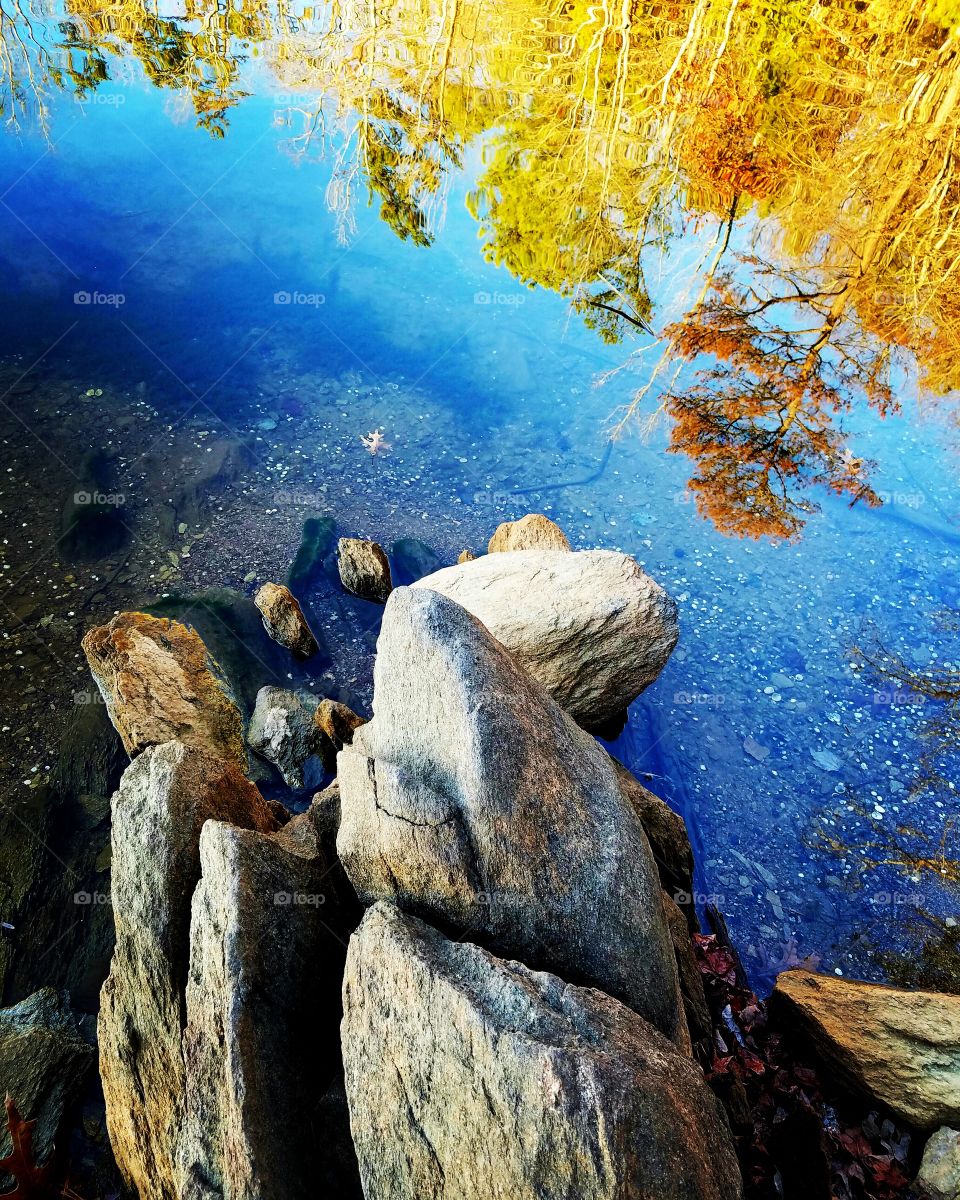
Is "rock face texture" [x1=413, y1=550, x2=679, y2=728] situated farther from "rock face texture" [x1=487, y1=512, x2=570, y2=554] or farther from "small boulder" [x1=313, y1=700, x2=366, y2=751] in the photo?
"small boulder" [x1=313, y1=700, x2=366, y2=751]

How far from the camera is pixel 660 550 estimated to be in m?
6.83

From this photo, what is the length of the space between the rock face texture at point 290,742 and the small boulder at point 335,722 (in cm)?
6

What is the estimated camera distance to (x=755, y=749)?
553 cm

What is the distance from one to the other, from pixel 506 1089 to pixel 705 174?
10.4 m

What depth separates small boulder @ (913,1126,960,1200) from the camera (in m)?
3.28

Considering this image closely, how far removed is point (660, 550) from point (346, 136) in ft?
26.2

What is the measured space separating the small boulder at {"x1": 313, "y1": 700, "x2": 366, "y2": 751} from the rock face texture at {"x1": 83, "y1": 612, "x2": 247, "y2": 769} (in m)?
0.57
